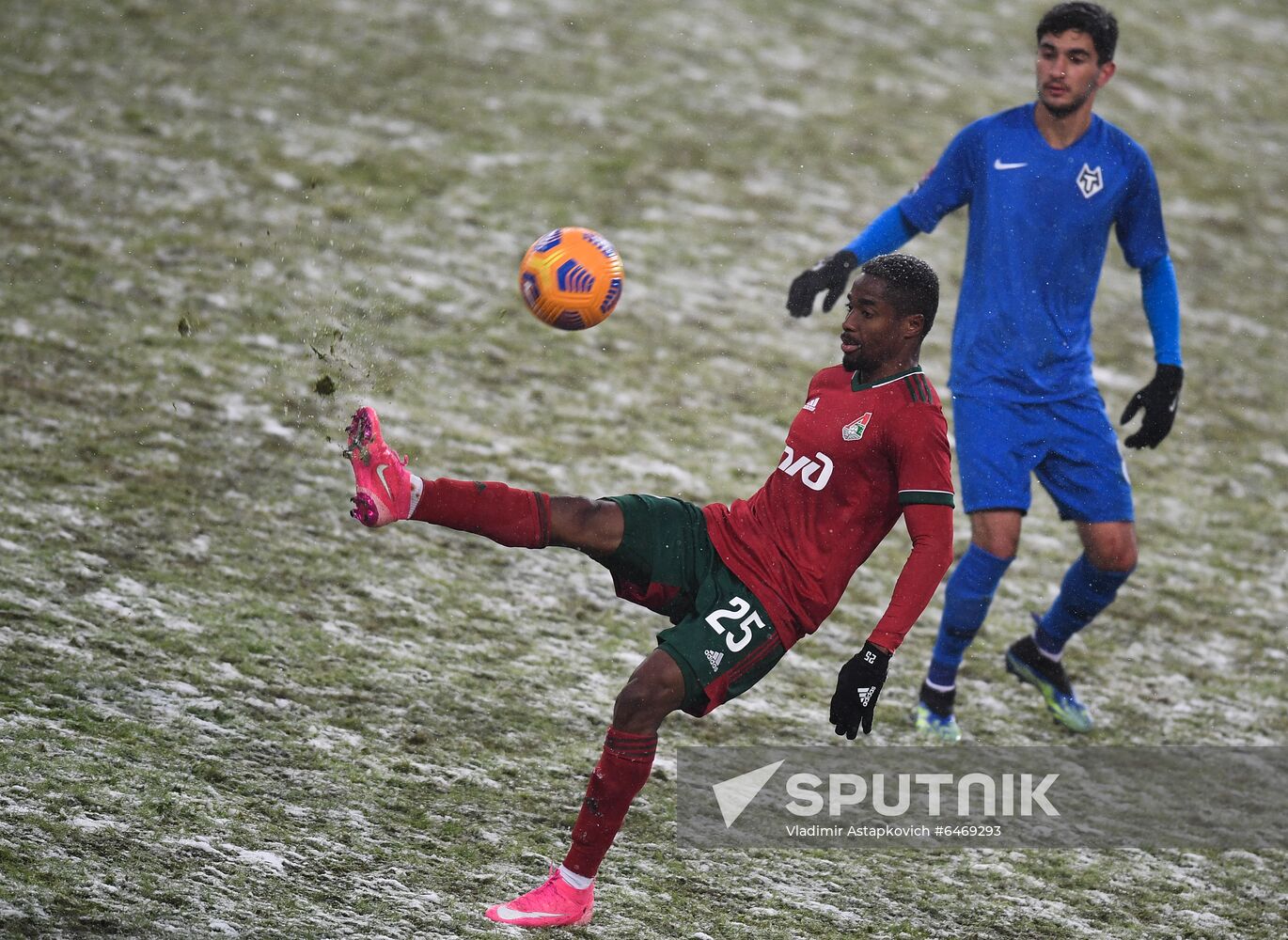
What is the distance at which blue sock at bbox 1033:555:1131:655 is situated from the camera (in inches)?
219

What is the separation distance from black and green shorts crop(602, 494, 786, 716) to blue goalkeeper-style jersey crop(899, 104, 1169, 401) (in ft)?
5.90

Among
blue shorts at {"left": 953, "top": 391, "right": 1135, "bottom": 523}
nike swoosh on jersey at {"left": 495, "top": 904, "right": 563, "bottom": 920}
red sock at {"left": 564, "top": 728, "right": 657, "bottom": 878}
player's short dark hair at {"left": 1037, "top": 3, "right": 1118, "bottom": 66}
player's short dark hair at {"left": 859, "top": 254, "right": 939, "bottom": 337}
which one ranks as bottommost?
nike swoosh on jersey at {"left": 495, "top": 904, "right": 563, "bottom": 920}

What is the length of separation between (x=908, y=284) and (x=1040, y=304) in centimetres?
147

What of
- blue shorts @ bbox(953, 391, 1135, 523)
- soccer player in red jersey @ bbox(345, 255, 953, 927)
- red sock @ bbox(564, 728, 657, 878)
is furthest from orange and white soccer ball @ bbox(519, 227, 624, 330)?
red sock @ bbox(564, 728, 657, 878)

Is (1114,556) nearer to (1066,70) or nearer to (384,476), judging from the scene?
(1066,70)

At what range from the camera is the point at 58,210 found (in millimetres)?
9086

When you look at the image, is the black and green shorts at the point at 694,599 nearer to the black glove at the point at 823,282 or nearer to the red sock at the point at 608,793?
the red sock at the point at 608,793

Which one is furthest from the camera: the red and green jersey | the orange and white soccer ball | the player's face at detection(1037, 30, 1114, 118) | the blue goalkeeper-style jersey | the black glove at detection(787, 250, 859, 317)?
the blue goalkeeper-style jersey

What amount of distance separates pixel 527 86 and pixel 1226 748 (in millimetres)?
8317

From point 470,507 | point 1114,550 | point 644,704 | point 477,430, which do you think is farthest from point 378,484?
point 477,430

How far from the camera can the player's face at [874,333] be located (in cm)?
411

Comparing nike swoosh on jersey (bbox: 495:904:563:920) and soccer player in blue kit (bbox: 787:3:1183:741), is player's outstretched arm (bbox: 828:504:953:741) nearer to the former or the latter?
nike swoosh on jersey (bbox: 495:904:563:920)

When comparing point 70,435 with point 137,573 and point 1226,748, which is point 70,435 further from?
point 1226,748

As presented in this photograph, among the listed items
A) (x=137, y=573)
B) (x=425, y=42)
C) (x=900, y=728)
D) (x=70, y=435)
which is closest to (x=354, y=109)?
(x=425, y=42)
